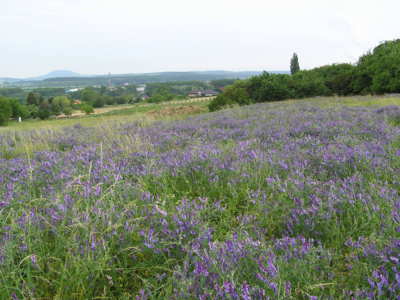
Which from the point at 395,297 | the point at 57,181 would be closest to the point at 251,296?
the point at 395,297

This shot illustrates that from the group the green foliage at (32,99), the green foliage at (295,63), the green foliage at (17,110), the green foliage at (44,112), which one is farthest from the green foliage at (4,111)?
the green foliage at (295,63)

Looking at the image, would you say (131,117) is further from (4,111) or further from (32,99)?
(32,99)

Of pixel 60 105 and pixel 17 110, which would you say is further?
pixel 60 105

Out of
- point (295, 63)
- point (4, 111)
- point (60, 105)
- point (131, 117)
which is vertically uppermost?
point (295, 63)

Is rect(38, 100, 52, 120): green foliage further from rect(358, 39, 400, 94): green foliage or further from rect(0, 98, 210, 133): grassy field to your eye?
rect(358, 39, 400, 94): green foliage

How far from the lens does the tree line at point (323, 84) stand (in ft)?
89.7

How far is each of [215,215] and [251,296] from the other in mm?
1013

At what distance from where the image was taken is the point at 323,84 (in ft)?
104

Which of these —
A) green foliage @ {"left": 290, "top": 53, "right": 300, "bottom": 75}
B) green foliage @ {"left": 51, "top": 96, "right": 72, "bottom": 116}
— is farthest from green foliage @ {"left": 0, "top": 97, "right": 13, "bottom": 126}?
green foliage @ {"left": 290, "top": 53, "right": 300, "bottom": 75}

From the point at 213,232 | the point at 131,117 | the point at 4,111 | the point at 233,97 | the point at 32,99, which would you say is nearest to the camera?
the point at 213,232

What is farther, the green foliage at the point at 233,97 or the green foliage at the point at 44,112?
the green foliage at the point at 44,112

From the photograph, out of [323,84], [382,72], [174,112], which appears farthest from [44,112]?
[382,72]

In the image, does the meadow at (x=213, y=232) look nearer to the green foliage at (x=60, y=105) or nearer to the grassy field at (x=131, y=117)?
the grassy field at (x=131, y=117)

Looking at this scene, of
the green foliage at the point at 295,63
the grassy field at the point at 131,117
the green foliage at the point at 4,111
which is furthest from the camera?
the green foliage at the point at 295,63
